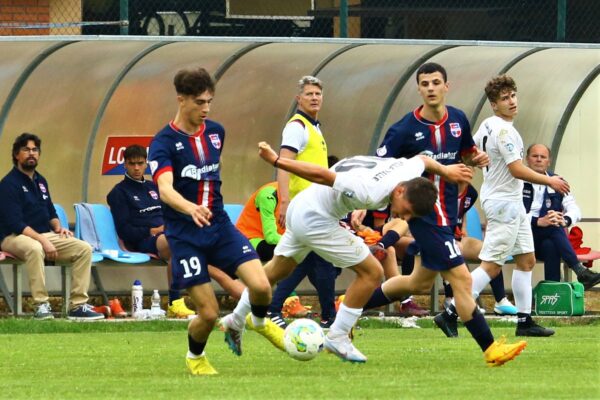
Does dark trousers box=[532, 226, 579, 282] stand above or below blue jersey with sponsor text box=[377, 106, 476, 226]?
below

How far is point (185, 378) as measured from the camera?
33.8 feet

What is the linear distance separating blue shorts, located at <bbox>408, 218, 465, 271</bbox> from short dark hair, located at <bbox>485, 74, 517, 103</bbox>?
Answer: 2.19 metres

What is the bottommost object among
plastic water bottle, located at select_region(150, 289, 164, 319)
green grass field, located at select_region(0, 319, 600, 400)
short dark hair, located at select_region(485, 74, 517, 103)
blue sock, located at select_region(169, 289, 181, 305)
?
plastic water bottle, located at select_region(150, 289, 164, 319)

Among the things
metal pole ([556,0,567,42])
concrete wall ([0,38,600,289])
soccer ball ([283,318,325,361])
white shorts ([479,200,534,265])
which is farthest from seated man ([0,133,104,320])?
metal pole ([556,0,567,42])

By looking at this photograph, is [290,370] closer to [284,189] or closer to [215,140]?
[215,140]

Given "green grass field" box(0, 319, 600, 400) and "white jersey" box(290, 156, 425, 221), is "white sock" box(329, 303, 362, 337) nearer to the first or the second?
"green grass field" box(0, 319, 600, 400)

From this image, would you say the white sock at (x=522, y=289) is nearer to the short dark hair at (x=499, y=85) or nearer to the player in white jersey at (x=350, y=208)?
the short dark hair at (x=499, y=85)

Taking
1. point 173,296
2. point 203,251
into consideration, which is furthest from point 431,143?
point 173,296

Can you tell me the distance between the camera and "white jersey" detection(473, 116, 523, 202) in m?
13.5

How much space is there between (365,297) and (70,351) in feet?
8.91

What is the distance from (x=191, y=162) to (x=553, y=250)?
7800 millimetres

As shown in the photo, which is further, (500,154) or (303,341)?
(500,154)

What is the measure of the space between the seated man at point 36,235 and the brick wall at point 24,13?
8.29 meters

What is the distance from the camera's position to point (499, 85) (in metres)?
13.6
